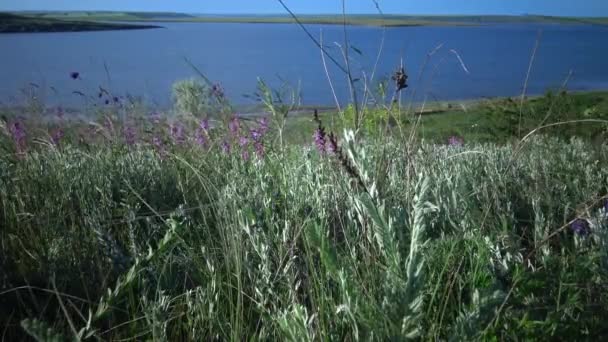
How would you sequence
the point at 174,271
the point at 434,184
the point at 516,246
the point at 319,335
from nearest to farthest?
the point at 319,335 → the point at 516,246 → the point at 174,271 → the point at 434,184

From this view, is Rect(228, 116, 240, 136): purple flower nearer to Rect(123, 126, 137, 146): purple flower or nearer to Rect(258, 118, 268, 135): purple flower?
Rect(258, 118, 268, 135): purple flower

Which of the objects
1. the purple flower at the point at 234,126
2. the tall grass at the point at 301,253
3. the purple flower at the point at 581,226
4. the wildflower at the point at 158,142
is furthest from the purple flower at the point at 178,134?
the purple flower at the point at 581,226

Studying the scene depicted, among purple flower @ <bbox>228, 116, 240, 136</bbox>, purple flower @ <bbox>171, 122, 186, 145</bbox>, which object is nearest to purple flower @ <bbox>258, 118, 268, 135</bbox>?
purple flower @ <bbox>228, 116, 240, 136</bbox>

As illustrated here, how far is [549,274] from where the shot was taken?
1715mm

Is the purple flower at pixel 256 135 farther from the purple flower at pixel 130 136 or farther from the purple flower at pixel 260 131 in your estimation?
the purple flower at pixel 130 136

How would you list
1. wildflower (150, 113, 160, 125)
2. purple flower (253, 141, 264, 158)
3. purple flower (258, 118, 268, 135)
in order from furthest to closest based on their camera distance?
wildflower (150, 113, 160, 125) → purple flower (258, 118, 268, 135) → purple flower (253, 141, 264, 158)

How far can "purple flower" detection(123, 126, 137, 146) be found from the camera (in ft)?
15.1

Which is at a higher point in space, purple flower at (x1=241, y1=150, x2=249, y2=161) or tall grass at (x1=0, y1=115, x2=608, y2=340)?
tall grass at (x1=0, y1=115, x2=608, y2=340)

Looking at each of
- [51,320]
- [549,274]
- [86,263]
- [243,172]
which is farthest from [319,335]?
[243,172]

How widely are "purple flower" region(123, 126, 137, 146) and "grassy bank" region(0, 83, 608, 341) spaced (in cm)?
81

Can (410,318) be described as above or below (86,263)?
above

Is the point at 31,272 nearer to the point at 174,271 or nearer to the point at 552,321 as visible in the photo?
the point at 174,271

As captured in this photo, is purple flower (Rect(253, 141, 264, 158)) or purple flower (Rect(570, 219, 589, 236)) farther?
purple flower (Rect(253, 141, 264, 158))

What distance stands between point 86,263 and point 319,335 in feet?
3.63
